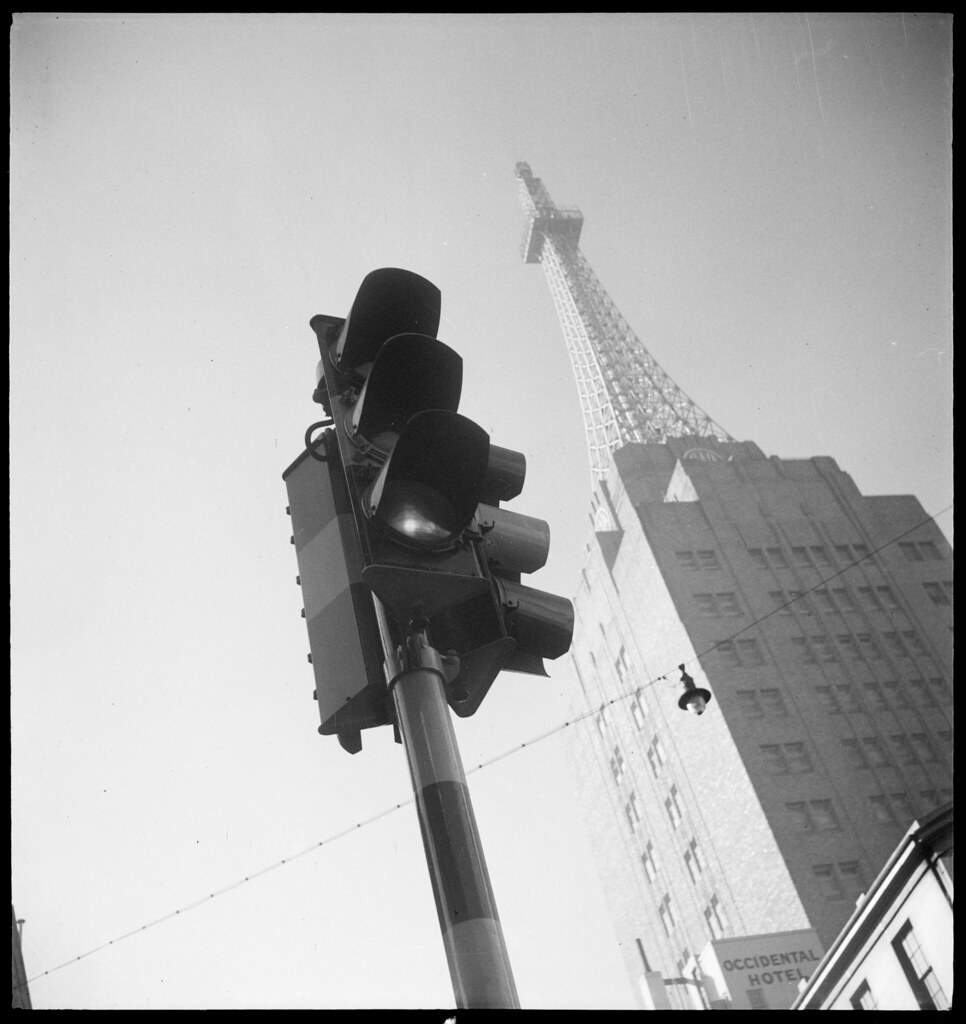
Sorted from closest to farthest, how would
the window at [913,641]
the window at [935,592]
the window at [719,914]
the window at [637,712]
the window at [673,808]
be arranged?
the window at [719,914] → the window at [913,641] → the window at [673,808] → the window at [935,592] → the window at [637,712]

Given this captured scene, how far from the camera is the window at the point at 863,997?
101ft

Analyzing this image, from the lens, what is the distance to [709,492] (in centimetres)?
7856

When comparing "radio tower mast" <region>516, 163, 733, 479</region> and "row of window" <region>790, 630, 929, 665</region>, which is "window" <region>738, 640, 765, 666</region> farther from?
"radio tower mast" <region>516, 163, 733, 479</region>

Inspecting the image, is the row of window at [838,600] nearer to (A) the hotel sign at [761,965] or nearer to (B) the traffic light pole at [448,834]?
(A) the hotel sign at [761,965]

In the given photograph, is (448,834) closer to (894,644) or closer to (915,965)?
(915,965)

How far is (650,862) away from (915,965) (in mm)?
51189

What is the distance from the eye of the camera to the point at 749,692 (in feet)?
214

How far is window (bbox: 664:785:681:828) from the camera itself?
233 feet

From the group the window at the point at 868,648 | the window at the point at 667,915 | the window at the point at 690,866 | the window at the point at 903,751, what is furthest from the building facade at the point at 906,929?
the window at the point at 667,915

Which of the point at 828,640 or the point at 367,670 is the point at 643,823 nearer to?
the point at 828,640

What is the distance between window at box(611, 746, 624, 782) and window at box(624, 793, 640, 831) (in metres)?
Answer: 2.19

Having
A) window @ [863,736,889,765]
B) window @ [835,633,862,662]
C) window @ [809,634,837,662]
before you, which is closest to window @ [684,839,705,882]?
window @ [863,736,889,765]

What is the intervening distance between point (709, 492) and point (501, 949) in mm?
77972
